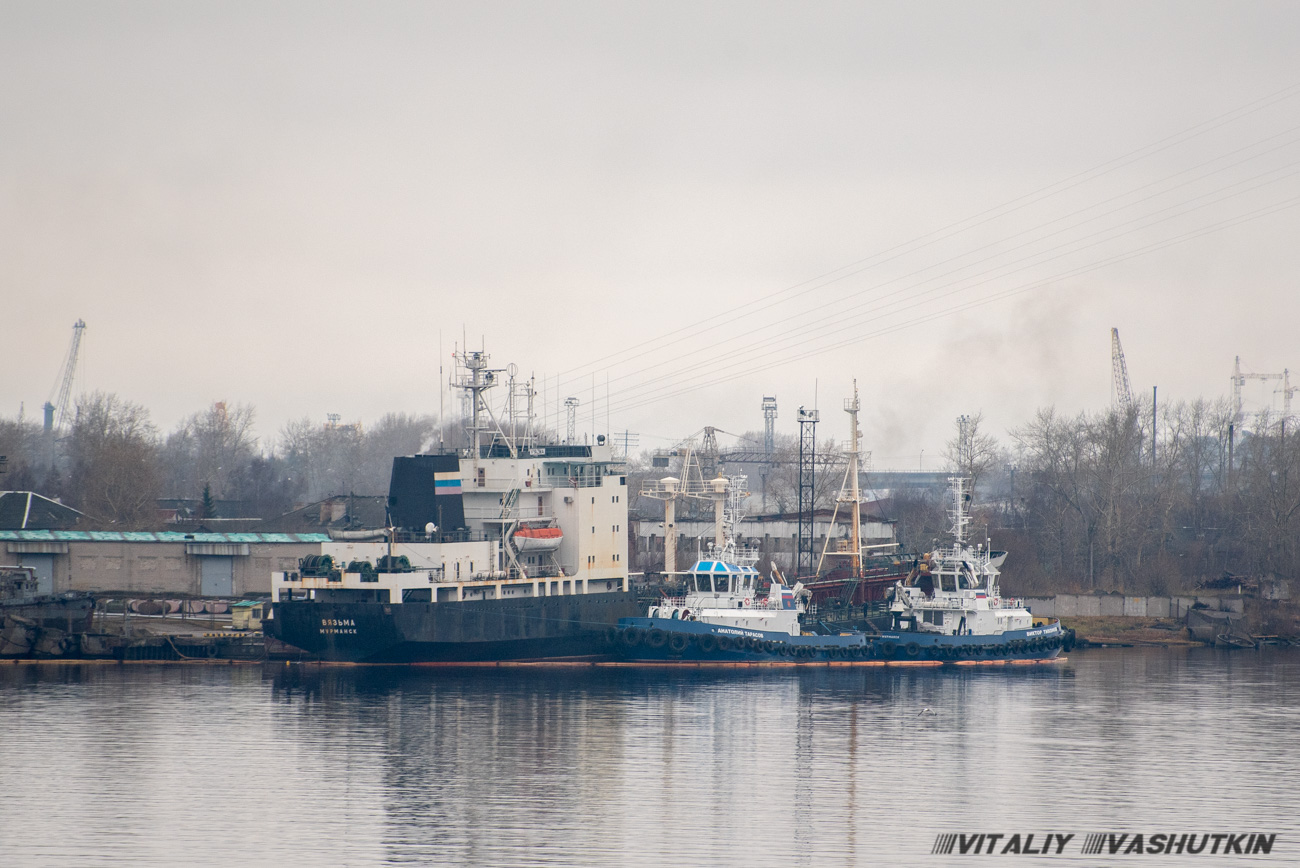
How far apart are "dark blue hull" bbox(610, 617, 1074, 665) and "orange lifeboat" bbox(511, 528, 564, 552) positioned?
4.61 m

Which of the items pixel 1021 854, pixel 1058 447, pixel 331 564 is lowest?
pixel 1021 854

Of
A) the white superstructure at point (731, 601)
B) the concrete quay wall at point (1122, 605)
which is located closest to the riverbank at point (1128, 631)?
the concrete quay wall at point (1122, 605)

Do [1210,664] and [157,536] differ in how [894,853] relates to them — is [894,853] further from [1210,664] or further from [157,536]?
[157,536]

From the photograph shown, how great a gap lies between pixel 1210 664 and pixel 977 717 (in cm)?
2095

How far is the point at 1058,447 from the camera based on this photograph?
8969 cm

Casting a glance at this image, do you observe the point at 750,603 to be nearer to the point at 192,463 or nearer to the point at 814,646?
the point at 814,646

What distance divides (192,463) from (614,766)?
119953 mm

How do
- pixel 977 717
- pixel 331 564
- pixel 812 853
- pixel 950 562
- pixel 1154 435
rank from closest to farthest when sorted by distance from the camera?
pixel 812 853
pixel 977 717
pixel 331 564
pixel 950 562
pixel 1154 435

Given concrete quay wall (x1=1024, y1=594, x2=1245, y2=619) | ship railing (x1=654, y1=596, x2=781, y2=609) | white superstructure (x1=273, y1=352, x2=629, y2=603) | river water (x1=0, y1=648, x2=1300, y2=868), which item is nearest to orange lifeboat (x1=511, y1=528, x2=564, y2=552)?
white superstructure (x1=273, y1=352, x2=629, y2=603)

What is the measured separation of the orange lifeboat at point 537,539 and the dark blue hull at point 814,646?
15.1 ft

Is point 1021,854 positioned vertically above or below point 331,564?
below

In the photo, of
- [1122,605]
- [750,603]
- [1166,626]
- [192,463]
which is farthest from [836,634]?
[192,463]

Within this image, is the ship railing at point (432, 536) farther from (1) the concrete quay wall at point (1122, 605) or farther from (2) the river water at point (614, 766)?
(1) the concrete quay wall at point (1122, 605)

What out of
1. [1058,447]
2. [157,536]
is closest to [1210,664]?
[1058,447]
